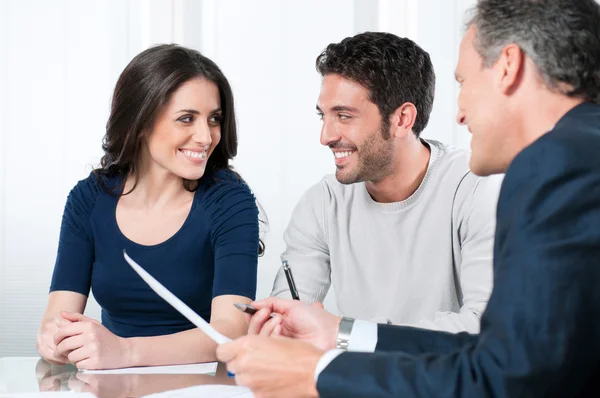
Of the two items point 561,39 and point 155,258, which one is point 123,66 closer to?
point 155,258

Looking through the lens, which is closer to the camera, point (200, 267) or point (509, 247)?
point (509, 247)

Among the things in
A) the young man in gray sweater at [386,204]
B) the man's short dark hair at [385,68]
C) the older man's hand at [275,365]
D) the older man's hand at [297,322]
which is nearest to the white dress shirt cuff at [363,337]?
the older man's hand at [297,322]

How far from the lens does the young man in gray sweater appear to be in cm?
210

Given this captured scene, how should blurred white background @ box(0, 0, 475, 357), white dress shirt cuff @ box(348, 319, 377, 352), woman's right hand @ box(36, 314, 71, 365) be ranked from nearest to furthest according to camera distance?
white dress shirt cuff @ box(348, 319, 377, 352) → woman's right hand @ box(36, 314, 71, 365) → blurred white background @ box(0, 0, 475, 357)

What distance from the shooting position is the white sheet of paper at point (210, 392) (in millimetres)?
1312

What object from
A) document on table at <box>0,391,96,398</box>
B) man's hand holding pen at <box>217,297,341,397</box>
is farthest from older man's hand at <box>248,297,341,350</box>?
man's hand holding pen at <box>217,297,341,397</box>

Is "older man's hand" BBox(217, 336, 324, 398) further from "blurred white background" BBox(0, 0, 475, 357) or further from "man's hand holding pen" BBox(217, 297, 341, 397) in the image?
"blurred white background" BBox(0, 0, 475, 357)

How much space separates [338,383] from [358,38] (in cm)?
158

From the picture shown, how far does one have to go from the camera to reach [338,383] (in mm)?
958

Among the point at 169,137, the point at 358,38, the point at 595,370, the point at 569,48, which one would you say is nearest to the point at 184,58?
the point at 169,137

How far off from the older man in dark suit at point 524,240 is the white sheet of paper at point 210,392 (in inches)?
11.2

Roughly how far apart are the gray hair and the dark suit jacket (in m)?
0.12

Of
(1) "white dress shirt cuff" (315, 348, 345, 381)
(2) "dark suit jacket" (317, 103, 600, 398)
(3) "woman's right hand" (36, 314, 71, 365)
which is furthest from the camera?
(3) "woman's right hand" (36, 314, 71, 365)

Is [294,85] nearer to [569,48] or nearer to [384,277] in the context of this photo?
[384,277]
